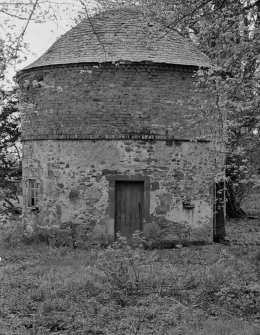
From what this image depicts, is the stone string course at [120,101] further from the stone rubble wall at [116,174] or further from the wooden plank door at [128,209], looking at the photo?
the wooden plank door at [128,209]

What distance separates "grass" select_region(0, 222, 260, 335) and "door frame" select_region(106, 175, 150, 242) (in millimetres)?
2328

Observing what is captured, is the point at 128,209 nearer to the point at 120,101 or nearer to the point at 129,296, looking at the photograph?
the point at 120,101

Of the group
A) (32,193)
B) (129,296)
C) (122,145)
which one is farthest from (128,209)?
(129,296)

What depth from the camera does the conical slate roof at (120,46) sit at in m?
16.7

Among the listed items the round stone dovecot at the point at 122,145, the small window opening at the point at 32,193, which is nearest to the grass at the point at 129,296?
the round stone dovecot at the point at 122,145

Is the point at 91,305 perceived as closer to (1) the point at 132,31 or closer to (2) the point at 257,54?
(2) the point at 257,54

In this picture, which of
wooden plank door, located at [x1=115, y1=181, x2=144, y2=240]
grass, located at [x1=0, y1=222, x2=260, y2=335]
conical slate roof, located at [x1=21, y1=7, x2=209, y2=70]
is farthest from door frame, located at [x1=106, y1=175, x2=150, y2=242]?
conical slate roof, located at [x1=21, y1=7, x2=209, y2=70]

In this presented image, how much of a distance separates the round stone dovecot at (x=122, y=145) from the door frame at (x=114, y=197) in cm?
3

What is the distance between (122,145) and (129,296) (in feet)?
21.8

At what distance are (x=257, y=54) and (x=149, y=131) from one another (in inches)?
259

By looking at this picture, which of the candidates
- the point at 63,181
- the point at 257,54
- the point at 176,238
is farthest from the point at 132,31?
the point at 257,54

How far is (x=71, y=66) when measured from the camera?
16.8 metres

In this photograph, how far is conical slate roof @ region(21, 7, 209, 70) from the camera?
16.7 metres

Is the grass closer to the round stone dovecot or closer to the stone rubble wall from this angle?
the stone rubble wall
